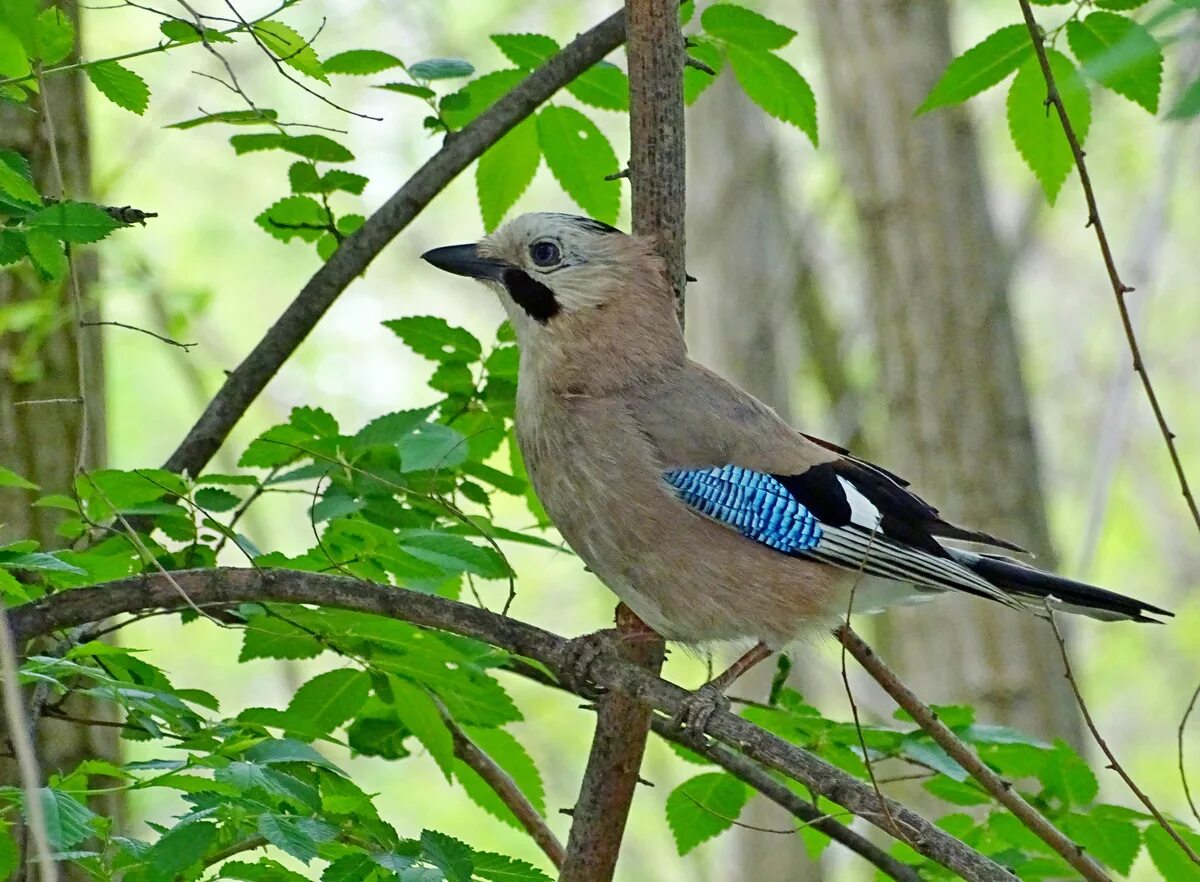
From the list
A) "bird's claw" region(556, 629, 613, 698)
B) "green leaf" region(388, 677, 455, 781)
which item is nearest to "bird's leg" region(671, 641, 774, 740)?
"bird's claw" region(556, 629, 613, 698)

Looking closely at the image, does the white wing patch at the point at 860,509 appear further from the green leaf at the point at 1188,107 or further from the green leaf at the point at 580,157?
the green leaf at the point at 1188,107

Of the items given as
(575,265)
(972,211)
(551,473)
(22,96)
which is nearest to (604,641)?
(551,473)

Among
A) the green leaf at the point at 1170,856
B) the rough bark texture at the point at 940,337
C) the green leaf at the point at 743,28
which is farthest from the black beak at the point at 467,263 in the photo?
the rough bark texture at the point at 940,337

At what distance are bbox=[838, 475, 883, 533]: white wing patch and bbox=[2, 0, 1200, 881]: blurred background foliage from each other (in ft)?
12.3

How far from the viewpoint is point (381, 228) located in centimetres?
297

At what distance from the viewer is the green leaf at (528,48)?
10.1ft

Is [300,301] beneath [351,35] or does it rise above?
beneath

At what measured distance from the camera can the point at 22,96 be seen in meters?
2.33

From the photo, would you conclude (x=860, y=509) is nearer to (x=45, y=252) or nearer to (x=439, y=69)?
(x=439, y=69)

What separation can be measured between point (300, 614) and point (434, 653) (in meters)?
0.25

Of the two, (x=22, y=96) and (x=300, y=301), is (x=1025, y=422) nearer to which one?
(x=300, y=301)

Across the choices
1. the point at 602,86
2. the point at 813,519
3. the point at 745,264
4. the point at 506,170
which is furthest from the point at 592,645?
the point at 745,264

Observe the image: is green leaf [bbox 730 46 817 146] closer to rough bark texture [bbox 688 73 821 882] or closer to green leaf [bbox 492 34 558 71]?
green leaf [bbox 492 34 558 71]

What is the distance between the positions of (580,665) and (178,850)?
847mm
